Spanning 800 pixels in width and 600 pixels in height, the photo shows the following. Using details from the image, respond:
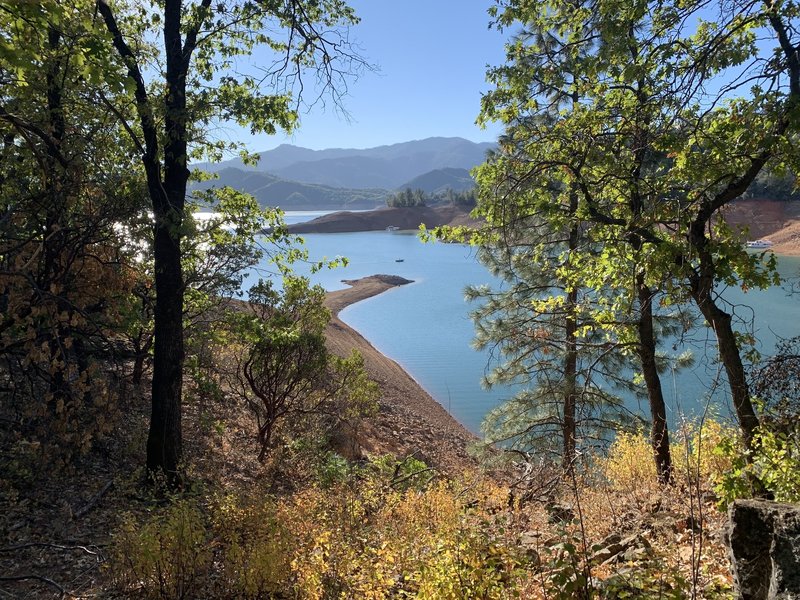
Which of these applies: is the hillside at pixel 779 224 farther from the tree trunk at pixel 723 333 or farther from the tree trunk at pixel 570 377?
the tree trunk at pixel 723 333

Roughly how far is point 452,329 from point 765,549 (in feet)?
106

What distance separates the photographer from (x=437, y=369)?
28.0 meters

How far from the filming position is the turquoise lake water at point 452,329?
13547 millimetres

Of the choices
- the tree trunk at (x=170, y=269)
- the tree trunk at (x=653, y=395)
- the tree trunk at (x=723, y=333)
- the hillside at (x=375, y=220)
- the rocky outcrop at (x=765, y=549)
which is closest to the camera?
the rocky outcrop at (x=765, y=549)

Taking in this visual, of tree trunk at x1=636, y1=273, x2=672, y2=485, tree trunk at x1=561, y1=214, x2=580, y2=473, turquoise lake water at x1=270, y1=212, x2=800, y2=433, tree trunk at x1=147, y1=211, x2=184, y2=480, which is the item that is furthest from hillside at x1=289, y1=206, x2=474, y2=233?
tree trunk at x1=147, y1=211, x2=184, y2=480

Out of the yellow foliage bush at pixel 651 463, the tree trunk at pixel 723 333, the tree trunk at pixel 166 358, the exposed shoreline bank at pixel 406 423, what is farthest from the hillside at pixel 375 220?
the tree trunk at pixel 723 333

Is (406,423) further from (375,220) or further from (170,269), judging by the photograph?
(375,220)

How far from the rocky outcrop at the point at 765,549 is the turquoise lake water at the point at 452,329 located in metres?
1.01

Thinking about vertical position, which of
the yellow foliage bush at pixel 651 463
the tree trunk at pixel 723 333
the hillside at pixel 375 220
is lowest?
the yellow foliage bush at pixel 651 463

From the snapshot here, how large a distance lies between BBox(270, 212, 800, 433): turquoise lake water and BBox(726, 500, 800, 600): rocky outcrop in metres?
1.01

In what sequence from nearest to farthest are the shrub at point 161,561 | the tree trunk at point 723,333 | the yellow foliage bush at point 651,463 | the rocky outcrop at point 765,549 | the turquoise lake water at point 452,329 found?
the rocky outcrop at point 765,549, the shrub at point 161,561, the tree trunk at point 723,333, the yellow foliage bush at point 651,463, the turquoise lake water at point 452,329

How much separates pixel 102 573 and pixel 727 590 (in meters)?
4.58

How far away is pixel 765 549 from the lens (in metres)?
2.68

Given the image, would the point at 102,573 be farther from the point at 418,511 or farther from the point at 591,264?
the point at 591,264
